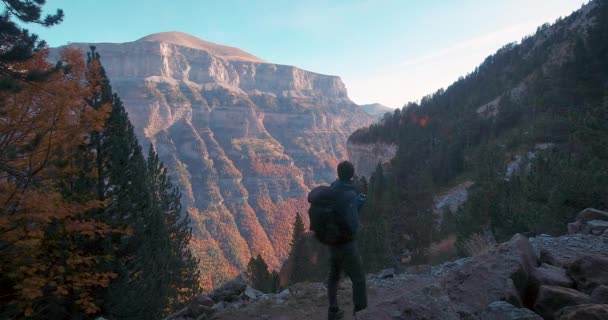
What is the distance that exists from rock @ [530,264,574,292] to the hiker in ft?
7.36

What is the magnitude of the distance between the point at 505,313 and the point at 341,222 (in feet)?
6.38

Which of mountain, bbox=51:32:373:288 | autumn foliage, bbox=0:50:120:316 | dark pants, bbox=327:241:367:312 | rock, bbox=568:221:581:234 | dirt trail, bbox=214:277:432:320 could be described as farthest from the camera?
mountain, bbox=51:32:373:288

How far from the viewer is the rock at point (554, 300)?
179 inches

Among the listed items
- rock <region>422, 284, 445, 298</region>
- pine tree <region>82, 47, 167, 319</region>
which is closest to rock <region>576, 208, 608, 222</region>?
rock <region>422, 284, 445, 298</region>

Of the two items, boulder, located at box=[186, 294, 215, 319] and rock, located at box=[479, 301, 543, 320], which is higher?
rock, located at box=[479, 301, 543, 320]

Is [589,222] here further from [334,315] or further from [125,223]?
[125,223]

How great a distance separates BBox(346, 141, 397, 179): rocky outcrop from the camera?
5981cm

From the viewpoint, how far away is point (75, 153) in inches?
333

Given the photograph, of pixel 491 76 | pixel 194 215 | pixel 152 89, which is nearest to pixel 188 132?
pixel 152 89

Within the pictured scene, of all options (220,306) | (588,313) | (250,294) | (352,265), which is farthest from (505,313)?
(250,294)

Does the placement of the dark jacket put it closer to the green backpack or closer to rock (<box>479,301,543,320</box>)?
the green backpack

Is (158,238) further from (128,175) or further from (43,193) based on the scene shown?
(43,193)

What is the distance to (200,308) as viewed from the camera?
26.0 feet

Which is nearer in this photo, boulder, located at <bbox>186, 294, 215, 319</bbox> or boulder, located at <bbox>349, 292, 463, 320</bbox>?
boulder, located at <bbox>349, 292, 463, 320</bbox>
